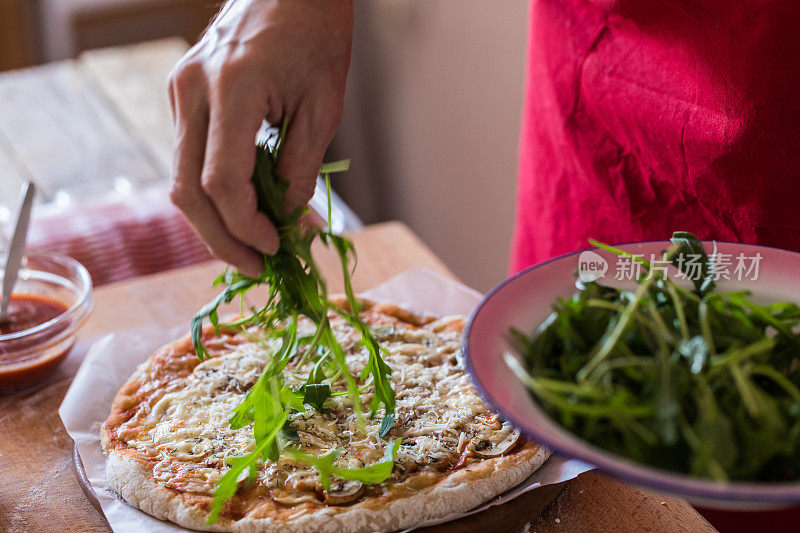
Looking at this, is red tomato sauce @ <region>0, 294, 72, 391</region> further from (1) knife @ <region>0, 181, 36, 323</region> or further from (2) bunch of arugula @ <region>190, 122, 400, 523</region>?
(2) bunch of arugula @ <region>190, 122, 400, 523</region>

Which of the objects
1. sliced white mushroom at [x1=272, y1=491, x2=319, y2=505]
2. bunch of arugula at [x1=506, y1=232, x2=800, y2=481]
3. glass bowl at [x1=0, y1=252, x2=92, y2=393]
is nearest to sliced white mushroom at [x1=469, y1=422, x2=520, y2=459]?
sliced white mushroom at [x1=272, y1=491, x2=319, y2=505]

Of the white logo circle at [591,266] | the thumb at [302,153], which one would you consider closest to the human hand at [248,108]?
the thumb at [302,153]

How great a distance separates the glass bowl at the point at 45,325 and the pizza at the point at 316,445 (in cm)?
23

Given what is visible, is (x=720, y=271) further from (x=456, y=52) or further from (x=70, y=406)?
(x=456, y=52)

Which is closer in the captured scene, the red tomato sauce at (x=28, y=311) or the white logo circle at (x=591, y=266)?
the white logo circle at (x=591, y=266)

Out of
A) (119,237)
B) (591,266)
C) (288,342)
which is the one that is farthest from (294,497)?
(119,237)

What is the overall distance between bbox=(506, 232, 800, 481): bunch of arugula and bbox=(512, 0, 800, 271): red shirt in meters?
0.47

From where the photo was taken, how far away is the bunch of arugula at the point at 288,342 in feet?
4.24

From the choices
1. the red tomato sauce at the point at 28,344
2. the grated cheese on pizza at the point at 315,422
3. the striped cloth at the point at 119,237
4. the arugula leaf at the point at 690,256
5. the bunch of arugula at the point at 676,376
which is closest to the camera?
the bunch of arugula at the point at 676,376

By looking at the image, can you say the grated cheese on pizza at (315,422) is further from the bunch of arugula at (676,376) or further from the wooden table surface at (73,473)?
the bunch of arugula at (676,376)

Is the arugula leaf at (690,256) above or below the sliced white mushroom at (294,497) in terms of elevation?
above

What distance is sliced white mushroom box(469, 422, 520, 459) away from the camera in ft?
4.69

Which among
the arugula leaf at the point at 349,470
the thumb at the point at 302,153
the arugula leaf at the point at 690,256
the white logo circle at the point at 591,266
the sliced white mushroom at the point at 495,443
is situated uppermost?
the thumb at the point at 302,153

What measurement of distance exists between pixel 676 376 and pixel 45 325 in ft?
4.42
